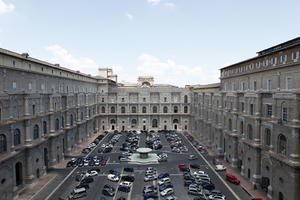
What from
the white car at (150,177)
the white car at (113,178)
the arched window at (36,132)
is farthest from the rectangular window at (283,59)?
the arched window at (36,132)

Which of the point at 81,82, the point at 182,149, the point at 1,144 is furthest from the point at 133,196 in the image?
the point at 81,82

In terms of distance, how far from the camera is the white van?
1388 inches

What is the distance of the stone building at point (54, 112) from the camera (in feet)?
114

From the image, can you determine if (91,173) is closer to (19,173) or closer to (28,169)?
(28,169)

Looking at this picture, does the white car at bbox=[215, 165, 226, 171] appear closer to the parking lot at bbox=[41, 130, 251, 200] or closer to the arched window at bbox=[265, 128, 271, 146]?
the parking lot at bbox=[41, 130, 251, 200]

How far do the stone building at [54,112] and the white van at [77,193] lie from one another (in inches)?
359

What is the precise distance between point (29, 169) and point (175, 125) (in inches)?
2486

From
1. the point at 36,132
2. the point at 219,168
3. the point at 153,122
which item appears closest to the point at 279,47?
the point at 219,168

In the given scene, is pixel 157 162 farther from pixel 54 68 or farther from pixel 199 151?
pixel 54 68

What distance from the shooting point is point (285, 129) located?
30.6m

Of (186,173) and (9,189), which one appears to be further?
(186,173)

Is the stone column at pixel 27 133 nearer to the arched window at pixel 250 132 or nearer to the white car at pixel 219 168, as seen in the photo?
the white car at pixel 219 168

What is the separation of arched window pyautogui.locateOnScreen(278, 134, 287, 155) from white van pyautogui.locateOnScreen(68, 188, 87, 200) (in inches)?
1246

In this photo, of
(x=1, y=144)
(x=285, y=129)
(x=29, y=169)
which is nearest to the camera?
(x=285, y=129)
